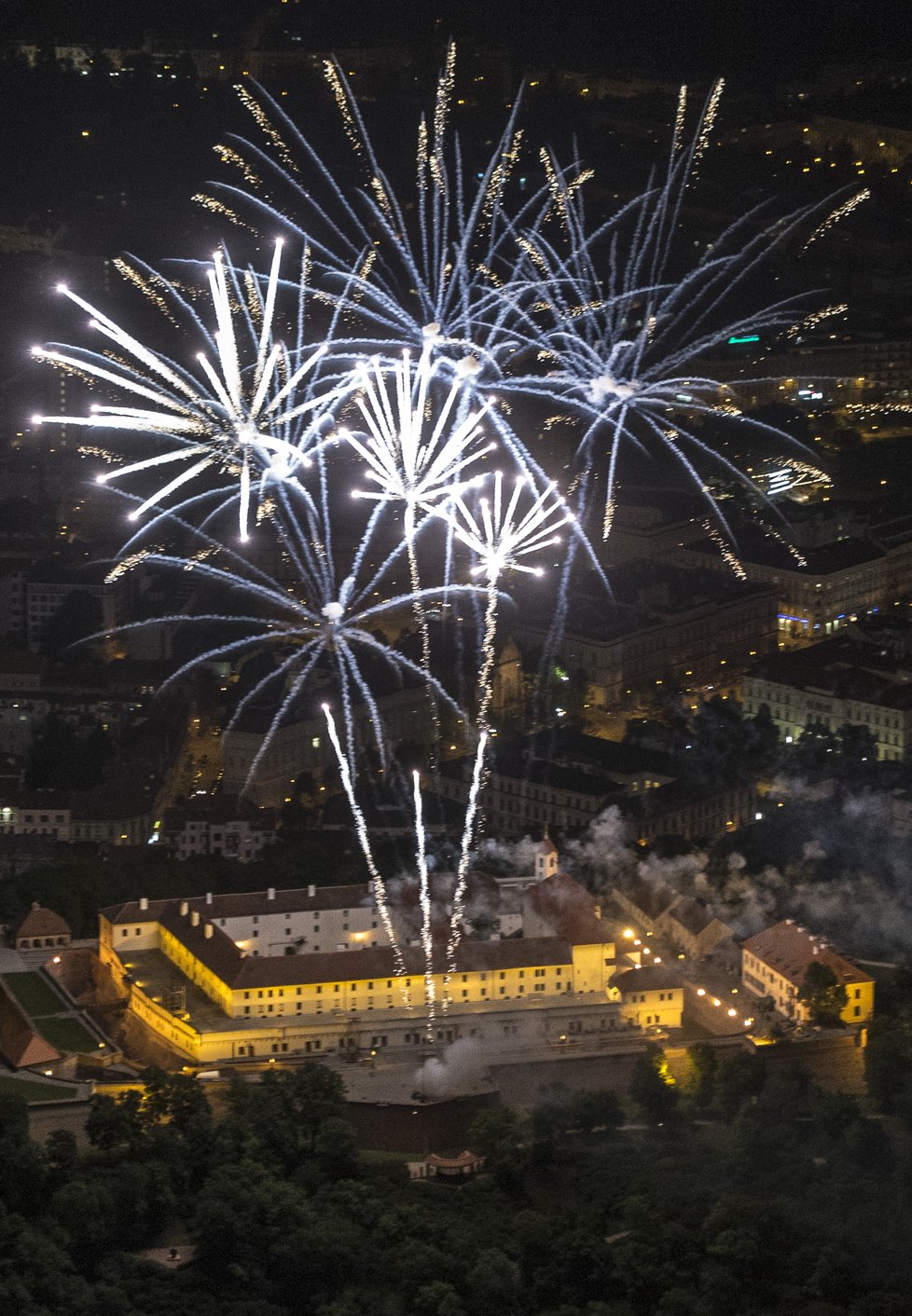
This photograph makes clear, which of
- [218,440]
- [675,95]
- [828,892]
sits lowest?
[828,892]

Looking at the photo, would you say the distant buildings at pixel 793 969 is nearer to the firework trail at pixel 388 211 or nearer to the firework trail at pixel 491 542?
the firework trail at pixel 491 542

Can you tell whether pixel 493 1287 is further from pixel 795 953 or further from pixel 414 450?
pixel 414 450

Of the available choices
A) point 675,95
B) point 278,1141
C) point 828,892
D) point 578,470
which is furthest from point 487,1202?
point 675,95

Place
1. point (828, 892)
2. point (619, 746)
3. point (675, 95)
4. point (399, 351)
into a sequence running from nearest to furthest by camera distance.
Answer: point (828, 892)
point (619, 746)
point (399, 351)
point (675, 95)

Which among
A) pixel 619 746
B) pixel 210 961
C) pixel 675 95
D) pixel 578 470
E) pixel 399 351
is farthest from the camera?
pixel 675 95

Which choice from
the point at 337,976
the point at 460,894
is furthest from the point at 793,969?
the point at 337,976

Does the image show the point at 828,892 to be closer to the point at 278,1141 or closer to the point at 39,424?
the point at 278,1141
